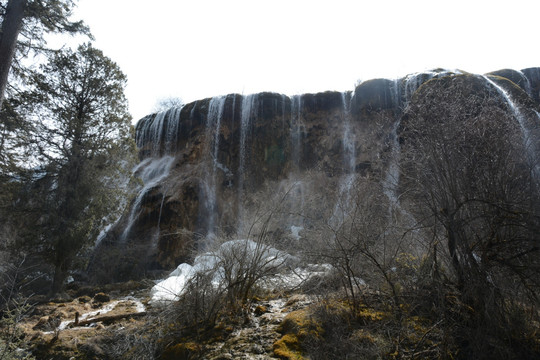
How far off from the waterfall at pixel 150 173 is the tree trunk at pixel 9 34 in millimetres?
13235

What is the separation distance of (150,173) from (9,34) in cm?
1583

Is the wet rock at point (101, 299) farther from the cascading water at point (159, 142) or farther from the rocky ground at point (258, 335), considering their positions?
the cascading water at point (159, 142)

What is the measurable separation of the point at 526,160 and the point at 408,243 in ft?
6.93

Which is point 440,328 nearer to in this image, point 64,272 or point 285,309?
point 285,309

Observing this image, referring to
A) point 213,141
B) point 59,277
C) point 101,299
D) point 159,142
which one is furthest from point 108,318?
point 159,142

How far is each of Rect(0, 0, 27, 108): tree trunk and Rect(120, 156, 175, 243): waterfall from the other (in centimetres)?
1324

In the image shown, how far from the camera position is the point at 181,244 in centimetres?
1812

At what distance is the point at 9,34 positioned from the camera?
711 centimetres

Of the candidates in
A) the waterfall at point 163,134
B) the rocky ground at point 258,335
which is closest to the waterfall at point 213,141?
the waterfall at point 163,134

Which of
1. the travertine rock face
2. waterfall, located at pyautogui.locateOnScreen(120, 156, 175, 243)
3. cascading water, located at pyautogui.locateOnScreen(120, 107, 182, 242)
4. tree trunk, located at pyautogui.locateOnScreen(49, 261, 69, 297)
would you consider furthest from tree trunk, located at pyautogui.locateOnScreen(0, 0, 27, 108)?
cascading water, located at pyautogui.locateOnScreen(120, 107, 182, 242)

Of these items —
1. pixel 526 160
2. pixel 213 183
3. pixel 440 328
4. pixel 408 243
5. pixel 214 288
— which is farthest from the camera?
pixel 213 183

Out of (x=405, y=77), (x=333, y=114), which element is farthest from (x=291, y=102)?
(x=405, y=77)

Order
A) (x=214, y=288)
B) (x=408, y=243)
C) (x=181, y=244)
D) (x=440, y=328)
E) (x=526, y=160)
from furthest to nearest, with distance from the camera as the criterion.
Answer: (x=181, y=244) → (x=214, y=288) → (x=408, y=243) → (x=526, y=160) → (x=440, y=328)

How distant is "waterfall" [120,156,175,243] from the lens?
1952 cm
